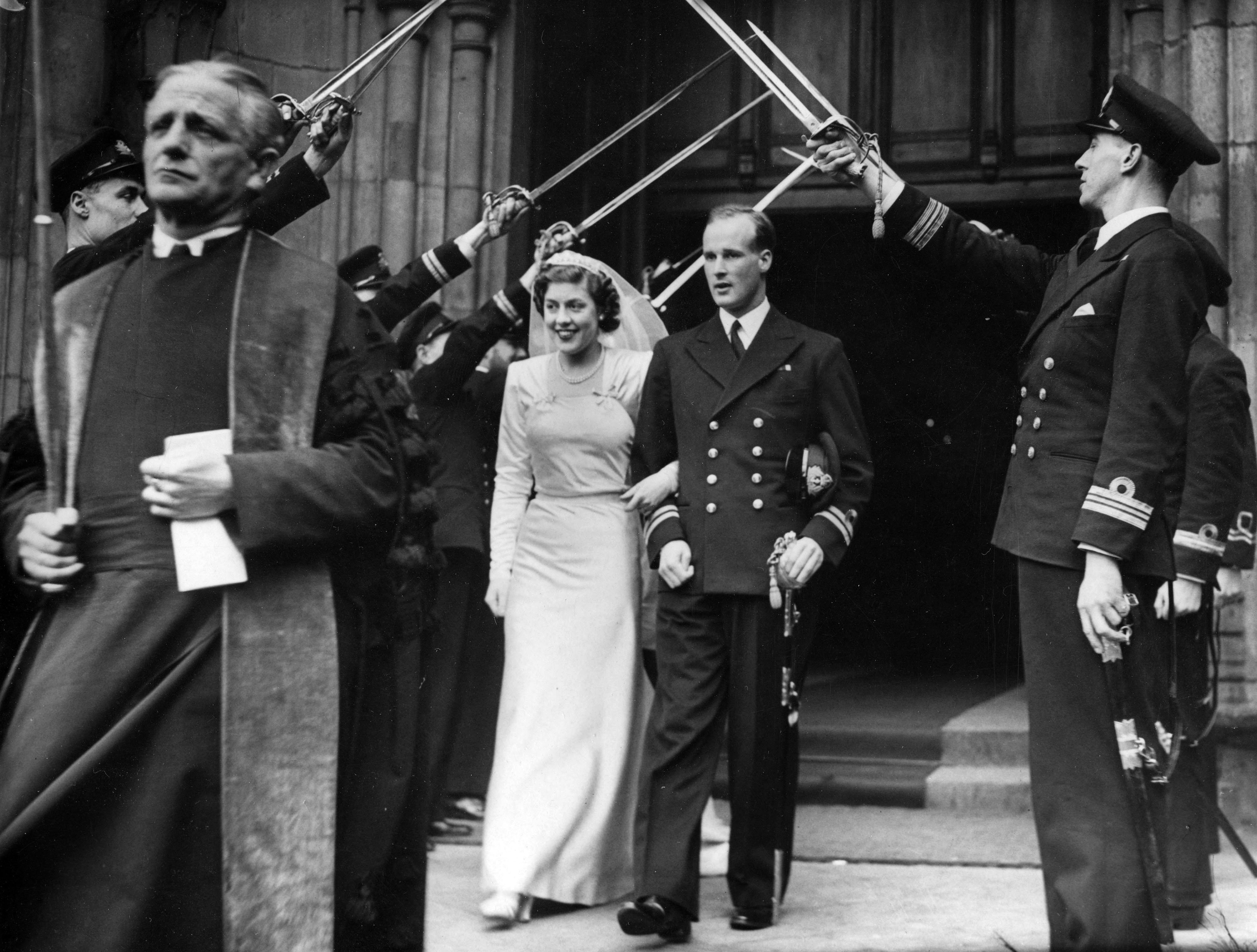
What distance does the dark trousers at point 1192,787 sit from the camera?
4551 mm

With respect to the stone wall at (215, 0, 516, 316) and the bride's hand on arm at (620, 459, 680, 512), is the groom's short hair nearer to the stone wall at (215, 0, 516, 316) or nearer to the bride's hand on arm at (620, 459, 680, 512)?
the bride's hand on arm at (620, 459, 680, 512)

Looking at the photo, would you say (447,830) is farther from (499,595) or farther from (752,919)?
(752,919)

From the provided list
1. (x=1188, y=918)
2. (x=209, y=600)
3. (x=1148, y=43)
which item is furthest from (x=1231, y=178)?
(x=209, y=600)

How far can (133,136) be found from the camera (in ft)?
19.9

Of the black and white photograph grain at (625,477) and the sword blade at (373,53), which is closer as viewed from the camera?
the black and white photograph grain at (625,477)

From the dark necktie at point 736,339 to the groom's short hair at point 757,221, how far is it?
25 centimetres

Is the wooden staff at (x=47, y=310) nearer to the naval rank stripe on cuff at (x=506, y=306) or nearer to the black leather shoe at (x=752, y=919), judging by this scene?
the black leather shoe at (x=752, y=919)

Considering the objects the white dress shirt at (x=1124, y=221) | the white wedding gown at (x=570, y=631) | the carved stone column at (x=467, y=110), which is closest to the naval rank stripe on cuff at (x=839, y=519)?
the white wedding gown at (x=570, y=631)

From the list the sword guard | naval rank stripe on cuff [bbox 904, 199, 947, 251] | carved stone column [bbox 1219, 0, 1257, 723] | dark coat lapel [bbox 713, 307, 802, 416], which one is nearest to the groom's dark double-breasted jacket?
dark coat lapel [bbox 713, 307, 802, 416]

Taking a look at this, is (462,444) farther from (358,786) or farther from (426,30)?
(358,786)

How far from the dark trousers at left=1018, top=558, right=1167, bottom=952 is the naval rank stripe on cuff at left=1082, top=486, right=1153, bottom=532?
0.68 feet

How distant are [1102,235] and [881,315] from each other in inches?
233

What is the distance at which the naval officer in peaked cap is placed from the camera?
136 inches

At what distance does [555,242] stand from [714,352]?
1087mm
